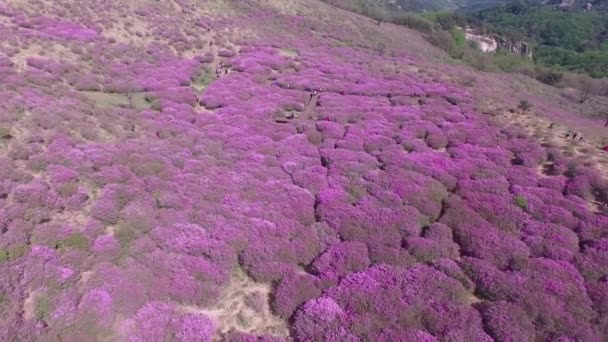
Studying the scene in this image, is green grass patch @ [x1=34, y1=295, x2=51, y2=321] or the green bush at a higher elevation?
the green bush

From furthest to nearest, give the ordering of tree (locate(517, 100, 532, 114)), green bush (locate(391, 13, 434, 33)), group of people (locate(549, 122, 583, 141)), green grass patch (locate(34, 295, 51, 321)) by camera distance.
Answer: green bush (locate(391, 13, 434, 33))
tree (locate(517, 100, 532, 114))
group of people (locate(549, 122, 583, 141))
green grass patch (locate(34, 295, 51, 321))

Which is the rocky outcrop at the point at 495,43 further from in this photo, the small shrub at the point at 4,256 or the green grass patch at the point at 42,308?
the green grass patch at the point at 42,308

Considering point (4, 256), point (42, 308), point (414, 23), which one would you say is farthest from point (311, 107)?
point (414, 23)

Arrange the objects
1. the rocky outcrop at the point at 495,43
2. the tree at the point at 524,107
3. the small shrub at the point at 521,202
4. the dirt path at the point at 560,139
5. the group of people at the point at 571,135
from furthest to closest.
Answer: the rocky outcrop at the point at 495,43, the tree at the point at 524,107, the group of people at the point at 571,135, the dirt path at the point at 560,139, the small shrub at the point at 521,202

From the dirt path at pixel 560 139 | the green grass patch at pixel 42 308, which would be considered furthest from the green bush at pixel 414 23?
the green grass patch at pixel 42 308

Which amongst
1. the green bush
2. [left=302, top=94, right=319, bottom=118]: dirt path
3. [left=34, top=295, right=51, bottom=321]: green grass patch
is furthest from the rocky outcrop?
[left=34, top=295, right=51, bottom=321]: green grass patch

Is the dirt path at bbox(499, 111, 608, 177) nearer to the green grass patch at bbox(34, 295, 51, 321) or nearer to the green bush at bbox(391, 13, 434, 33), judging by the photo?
the green grass patch at bbox(34, 295, 51, 321)

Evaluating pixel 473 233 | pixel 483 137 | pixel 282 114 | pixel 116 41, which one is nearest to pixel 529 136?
pixel 483 137

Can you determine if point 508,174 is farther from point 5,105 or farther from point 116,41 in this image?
point 116,41

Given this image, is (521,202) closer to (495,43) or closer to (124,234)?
(124,234)
